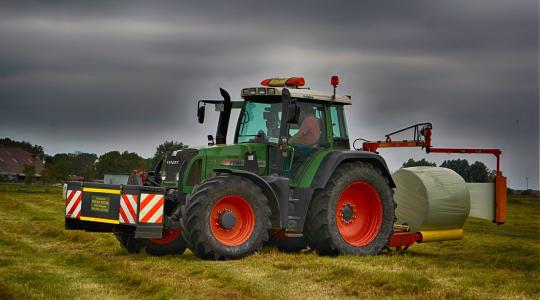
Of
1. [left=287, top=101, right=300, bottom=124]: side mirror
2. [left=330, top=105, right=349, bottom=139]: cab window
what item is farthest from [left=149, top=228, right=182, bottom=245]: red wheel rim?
[left=330, top=105, right=349, bottom=139]: cab window

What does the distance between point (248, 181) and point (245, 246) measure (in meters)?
1.06

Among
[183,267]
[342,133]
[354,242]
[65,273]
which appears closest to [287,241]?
[354,242]

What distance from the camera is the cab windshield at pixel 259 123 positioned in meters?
13.8

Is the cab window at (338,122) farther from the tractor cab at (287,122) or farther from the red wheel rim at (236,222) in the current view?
the red wheel rim at (236,222)

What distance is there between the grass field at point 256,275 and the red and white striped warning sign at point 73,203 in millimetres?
762

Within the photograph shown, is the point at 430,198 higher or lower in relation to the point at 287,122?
lower

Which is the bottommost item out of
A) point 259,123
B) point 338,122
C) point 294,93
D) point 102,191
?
point 102,191

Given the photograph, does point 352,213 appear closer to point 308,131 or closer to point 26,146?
point 308,131

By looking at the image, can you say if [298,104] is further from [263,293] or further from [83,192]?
[263,293]

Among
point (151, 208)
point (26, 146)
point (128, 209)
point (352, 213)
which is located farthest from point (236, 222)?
point (26, 146)

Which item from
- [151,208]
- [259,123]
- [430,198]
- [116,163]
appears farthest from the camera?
[116,163]

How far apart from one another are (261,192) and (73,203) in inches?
138

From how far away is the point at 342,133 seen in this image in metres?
14.9

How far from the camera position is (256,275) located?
35.9ft
